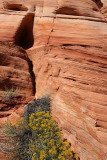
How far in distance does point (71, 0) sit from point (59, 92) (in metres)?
7.32

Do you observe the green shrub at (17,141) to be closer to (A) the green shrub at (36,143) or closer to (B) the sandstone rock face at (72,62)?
(A) the green shrub at (36,143)

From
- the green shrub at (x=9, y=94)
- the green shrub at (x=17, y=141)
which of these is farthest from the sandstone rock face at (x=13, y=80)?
the green shrub at (x=17, y=141)

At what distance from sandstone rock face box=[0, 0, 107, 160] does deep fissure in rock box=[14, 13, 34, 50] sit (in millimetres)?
62

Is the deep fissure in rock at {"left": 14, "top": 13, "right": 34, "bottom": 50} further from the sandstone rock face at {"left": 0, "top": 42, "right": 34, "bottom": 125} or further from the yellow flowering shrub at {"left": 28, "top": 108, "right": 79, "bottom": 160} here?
the yellow flowering shrub at {"left": 28, "top": 108, "right": 79, "bottom": 160}

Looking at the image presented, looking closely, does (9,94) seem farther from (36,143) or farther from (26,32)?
(26,32)

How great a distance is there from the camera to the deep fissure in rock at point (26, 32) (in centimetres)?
731

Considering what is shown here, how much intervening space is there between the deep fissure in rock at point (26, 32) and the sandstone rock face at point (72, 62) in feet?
0.20

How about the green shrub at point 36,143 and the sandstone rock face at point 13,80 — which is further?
the sandstone rock face at point 13,80

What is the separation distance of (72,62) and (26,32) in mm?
4860

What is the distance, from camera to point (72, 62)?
438cm

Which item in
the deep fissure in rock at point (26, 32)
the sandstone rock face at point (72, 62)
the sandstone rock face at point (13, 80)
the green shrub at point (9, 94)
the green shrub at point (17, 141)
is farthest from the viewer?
the deep fissure in rock at point (26, 32)

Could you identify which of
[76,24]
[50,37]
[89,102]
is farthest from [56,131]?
[76,24]

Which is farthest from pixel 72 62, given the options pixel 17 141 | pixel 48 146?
pixel 17 141

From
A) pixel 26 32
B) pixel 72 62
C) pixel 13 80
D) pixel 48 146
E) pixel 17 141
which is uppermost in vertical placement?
pixel 26 32
